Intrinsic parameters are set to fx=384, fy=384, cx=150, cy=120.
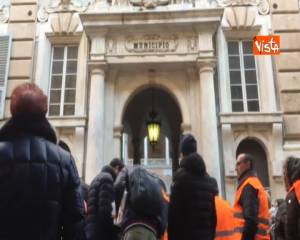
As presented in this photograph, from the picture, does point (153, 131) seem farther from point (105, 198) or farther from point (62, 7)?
point (105, 198)

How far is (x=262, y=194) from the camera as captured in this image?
5.00m

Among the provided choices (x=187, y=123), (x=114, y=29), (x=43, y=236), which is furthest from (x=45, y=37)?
(x=43, y=236)

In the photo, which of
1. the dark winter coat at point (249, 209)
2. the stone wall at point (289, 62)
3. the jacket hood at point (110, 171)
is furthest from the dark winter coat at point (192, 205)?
the stone wall at point (289, 62)

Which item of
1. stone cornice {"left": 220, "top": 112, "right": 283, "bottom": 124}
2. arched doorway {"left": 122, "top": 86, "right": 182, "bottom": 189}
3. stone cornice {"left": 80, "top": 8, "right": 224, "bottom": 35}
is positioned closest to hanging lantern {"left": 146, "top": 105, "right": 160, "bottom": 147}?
stone cornice {"left": 220, "top": 112, "right": 283, "bottom": 124}

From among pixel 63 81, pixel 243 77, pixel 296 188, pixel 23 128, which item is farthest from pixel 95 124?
pixel 23 128

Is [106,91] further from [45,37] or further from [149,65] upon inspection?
[45,37]

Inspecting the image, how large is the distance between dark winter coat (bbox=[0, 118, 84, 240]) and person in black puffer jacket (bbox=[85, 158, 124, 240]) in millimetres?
2414

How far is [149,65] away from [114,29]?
1501 millimetres

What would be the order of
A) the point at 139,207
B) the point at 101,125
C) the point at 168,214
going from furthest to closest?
the point at 101,125
the point at 168,214
the point at 139,207

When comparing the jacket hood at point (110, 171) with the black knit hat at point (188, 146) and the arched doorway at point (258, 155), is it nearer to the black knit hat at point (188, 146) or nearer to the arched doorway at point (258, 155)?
the black knit hat at point (188, 146)

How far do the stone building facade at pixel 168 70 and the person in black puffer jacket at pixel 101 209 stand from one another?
4862mm

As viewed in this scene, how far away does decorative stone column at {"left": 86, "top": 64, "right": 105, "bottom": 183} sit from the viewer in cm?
1041

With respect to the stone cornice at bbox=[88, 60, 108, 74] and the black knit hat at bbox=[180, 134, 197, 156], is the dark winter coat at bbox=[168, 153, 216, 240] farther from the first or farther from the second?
the stone cornice at bbox=[88, 60, 108, 74]

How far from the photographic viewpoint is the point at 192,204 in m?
4.45
